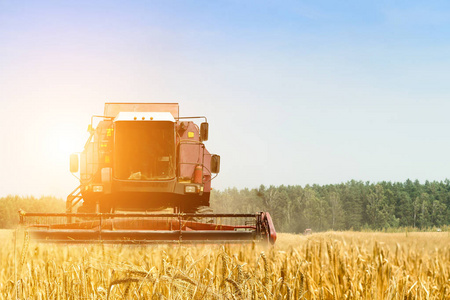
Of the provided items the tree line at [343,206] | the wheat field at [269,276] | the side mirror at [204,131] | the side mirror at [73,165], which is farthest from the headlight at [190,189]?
the tree line at [343,206]

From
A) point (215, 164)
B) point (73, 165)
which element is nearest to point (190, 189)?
point (215, 164)

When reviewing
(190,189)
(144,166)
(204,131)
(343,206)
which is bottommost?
(343,206)

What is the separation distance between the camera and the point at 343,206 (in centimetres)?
10819

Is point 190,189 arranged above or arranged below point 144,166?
below

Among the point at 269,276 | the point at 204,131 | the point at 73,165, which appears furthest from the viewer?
the point at 73,165

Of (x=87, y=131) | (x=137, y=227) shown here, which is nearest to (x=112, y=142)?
(x=87, y=131)

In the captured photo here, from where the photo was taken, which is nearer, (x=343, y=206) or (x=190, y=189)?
(x=190, y=189)

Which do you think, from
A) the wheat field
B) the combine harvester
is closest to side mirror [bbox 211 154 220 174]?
the combine harvester

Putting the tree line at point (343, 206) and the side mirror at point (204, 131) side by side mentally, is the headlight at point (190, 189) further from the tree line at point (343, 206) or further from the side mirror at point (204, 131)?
the tree line at point (343, 206)

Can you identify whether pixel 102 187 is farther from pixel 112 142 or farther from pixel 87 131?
pixel 87 131

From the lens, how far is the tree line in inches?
3883

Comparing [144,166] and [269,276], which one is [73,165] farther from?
[269,276]

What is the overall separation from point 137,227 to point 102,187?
1.83 m

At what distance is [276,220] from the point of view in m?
95.9
